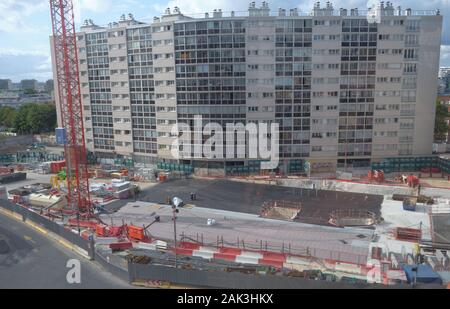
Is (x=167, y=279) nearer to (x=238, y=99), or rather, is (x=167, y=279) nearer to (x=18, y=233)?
(x=18, y=233)

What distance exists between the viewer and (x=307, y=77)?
163ft

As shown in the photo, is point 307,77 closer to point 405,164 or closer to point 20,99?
point 405,164

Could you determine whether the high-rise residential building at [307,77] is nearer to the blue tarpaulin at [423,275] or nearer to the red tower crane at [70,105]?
the red tower crane at [70,105]

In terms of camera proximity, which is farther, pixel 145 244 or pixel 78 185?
pixel 78 185

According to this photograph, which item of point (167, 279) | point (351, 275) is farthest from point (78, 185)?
point (351, 275)

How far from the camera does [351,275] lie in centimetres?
2270

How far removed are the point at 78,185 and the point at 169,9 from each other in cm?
2807

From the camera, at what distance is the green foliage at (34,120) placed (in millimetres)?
87688

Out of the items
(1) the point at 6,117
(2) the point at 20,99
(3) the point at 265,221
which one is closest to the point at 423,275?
(3) the point at 265,221

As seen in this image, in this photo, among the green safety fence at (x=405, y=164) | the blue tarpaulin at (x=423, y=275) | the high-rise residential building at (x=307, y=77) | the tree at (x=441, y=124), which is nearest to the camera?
the blue tarpaulin at (x=423, y=275)

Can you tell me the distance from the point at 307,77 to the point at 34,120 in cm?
6716

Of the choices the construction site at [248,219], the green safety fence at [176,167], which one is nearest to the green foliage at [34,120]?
the construction site at [248,219]

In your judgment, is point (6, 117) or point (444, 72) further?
point (444, 72)

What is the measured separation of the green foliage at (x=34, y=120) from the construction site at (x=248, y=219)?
124 feet
